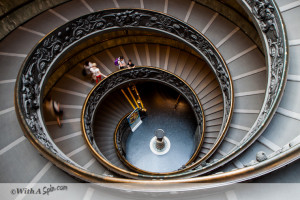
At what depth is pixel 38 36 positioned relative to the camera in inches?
284

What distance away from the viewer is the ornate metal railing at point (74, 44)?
537 centimetres

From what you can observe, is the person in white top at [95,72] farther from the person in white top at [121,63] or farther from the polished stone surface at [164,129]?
the polished stone surface at [164,129]

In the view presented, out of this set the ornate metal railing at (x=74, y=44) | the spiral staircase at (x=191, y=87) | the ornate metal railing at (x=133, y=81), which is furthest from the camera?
the ornate metal railing at (x=133, y=81)

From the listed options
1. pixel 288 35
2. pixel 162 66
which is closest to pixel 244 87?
pixel 288 35

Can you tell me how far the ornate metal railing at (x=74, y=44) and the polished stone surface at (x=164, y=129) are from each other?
14.4ft

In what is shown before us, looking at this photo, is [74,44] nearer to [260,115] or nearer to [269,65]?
[269,65]

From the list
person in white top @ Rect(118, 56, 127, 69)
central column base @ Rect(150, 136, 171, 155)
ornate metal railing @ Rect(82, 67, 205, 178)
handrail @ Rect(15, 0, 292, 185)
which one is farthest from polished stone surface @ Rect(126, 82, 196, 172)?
handrail @ Rect(15, 0, 292, 185)

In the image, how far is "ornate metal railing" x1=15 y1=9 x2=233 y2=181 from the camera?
5.37m

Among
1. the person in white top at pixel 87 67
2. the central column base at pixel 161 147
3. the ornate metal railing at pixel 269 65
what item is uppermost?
the ornate metal railing at pixel 269 65

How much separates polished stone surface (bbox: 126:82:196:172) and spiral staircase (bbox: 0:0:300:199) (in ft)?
4.17

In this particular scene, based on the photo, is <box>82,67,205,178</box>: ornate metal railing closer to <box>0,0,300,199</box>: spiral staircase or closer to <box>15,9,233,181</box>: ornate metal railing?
<box>0,0,300,199</box>: spiral staircase

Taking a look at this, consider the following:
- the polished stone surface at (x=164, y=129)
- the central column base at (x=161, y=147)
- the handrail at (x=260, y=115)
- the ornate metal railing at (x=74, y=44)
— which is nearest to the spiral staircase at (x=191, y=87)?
the handrail at (x=260, y=115)

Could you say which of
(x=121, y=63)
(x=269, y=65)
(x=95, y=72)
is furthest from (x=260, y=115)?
(x=95, y=72)

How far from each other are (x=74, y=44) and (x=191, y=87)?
17.4 feet
